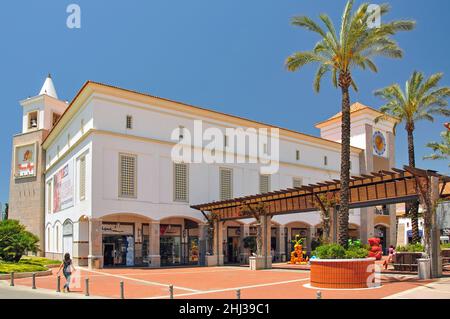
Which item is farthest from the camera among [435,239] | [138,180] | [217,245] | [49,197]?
[49,197]

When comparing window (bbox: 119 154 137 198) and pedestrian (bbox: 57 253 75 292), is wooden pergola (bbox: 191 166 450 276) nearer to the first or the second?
window (bbox: 119 154 137 198)

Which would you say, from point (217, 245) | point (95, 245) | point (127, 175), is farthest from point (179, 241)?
point (95, 245)

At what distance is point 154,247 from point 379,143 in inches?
1463

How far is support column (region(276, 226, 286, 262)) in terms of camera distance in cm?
4812

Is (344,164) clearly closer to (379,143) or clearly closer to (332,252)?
(332,252)

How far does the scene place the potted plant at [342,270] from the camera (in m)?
18.4

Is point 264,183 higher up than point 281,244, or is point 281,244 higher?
point 264,183

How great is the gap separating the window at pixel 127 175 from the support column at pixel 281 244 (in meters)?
18.0

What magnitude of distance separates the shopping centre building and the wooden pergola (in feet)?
12.7

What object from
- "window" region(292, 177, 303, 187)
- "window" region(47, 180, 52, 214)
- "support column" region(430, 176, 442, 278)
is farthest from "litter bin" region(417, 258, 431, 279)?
"window" region(47, 180, 52, 214)

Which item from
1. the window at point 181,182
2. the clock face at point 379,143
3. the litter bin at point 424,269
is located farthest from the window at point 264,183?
the litter bin at point 424,269

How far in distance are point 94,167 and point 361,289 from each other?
77.4 feet

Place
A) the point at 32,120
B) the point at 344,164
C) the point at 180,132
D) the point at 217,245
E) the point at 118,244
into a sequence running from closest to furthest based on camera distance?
1. the point at 344,164
2. the point at 118,244
3. the point at 217,245
4. the point at 180,132
5. the point at 32,120

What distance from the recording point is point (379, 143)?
206 ft
